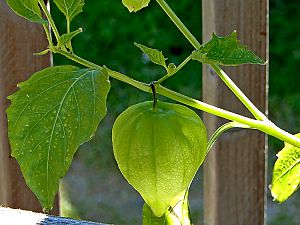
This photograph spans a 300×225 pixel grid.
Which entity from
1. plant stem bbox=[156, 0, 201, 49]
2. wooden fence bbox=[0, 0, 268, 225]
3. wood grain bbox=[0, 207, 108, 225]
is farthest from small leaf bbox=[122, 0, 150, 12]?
wooden fence bbox=[0, 0, 268, 225]

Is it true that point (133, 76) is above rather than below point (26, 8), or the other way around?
below

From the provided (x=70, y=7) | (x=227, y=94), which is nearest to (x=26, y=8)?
(x=70, y=7)

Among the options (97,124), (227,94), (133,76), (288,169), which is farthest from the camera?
(133,76)

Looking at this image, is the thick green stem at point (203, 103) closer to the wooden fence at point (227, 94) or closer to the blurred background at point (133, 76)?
the wooden fence at point (227, 94)

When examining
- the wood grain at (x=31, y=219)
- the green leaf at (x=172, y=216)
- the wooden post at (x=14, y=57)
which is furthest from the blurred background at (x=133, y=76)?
the green leaf at (x=172, y=216)

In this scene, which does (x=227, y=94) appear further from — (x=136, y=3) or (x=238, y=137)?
(x=136, y=3)
